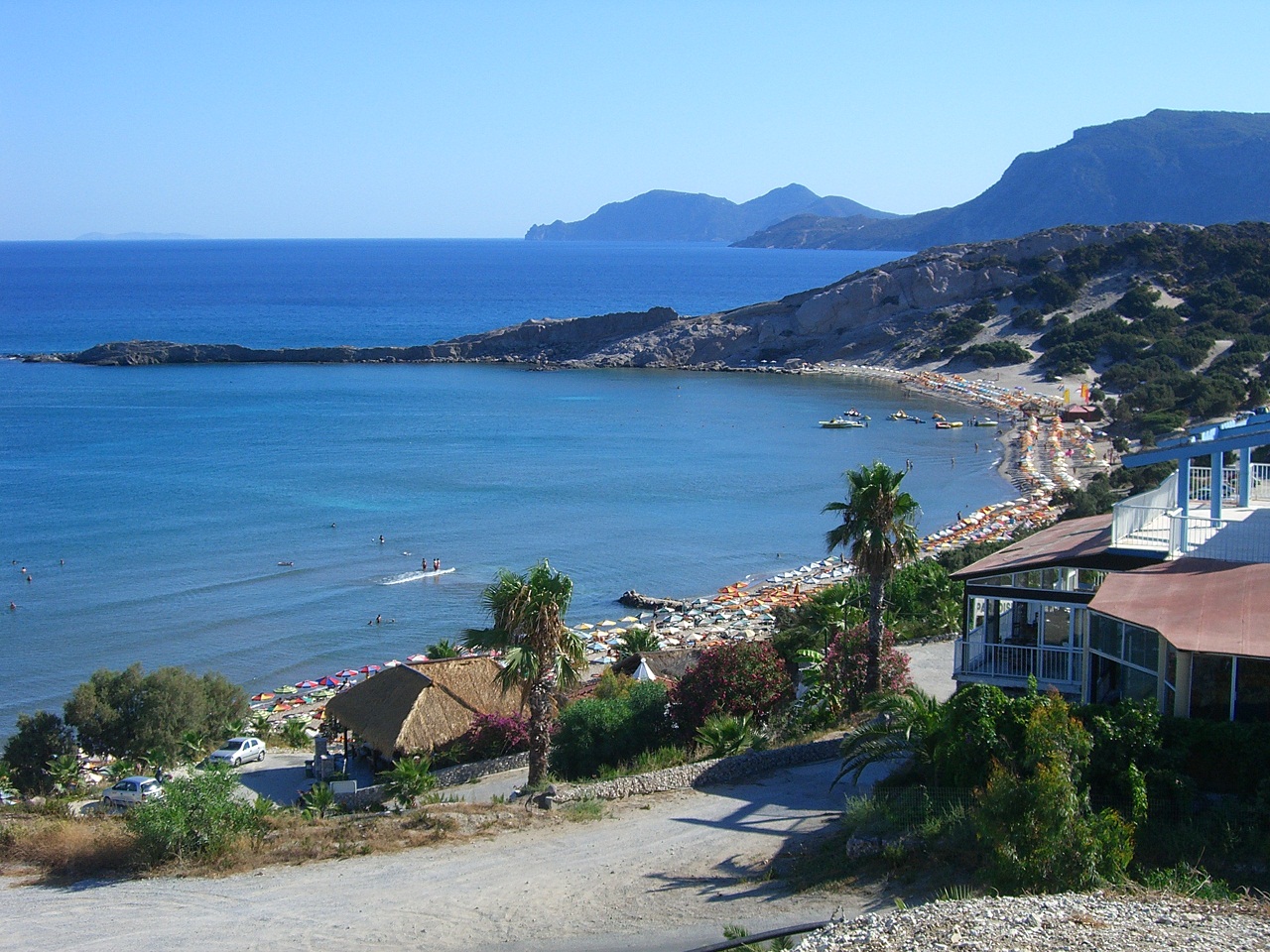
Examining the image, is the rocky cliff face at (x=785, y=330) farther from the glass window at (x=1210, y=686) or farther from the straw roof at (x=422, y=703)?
the glass window at (x=1210, y=686)

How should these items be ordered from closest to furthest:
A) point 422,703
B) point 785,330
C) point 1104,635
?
point 1104,635 < point 422,703 < point 785,330

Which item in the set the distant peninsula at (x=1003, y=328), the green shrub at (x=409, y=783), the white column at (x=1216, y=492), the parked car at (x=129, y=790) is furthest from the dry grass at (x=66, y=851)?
the distant peninsula at (x=1003, y=328)

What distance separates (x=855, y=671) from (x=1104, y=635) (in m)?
5.32

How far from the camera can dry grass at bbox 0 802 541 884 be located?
1335 centimetres

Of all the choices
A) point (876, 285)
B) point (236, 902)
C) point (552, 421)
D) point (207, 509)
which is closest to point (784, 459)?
point (552, 421)

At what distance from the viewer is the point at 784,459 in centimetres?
6203

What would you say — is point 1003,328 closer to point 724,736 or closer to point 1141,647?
point 724,736

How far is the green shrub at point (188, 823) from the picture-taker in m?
13.3

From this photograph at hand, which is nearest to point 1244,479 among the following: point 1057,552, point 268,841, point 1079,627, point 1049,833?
point 1057,552

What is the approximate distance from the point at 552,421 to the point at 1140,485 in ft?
131

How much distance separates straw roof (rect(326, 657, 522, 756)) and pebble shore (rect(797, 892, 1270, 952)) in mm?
12938

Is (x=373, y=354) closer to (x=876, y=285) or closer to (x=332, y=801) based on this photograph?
(x=876, y=285)

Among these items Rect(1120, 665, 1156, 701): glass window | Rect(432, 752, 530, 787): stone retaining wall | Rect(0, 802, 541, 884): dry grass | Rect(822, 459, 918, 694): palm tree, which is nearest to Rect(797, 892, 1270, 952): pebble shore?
Rect(1120, 665, 1156, 701): glass window

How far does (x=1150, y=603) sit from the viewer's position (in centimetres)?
1291
